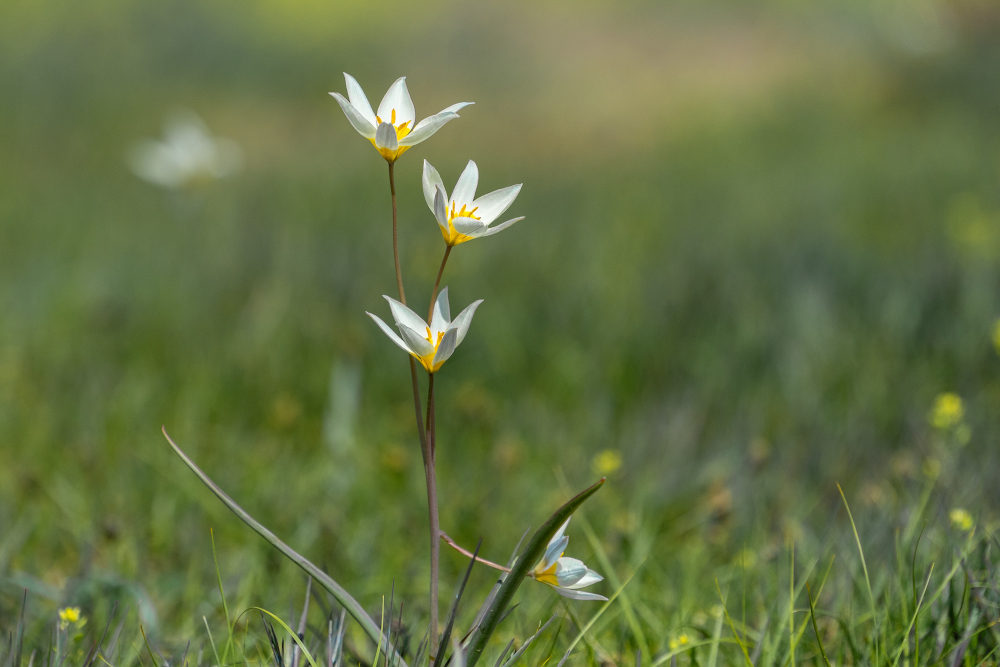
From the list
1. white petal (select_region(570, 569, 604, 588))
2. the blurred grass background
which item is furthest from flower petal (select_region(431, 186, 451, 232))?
the blurred grass background

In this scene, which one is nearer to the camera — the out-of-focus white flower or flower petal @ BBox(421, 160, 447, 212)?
flower petal @ BBox(421, 160, 447, 212)

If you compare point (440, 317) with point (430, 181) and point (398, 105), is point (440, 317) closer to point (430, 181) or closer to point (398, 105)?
point (430, 181)

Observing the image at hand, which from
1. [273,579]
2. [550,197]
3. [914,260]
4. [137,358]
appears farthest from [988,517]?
[550,197]

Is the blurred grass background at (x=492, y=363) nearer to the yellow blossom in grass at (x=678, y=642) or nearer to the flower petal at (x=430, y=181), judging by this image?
the yellow blossom in grass at (x=678, y=642)

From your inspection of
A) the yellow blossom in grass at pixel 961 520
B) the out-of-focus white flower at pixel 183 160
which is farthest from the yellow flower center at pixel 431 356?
the out-of-focus white flower at pixel 183 160

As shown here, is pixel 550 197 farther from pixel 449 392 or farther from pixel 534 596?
pixel 534 596

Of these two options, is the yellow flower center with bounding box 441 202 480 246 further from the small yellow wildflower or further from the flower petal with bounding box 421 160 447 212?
the small yellow wildflower

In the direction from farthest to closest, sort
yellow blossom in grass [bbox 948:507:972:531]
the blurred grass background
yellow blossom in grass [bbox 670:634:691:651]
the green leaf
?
the blurred grass background, yellow blossom in grass [bbox 948:507:972:531], yellow blossom in grass [bbox 670:634:691:651], the green leaf
